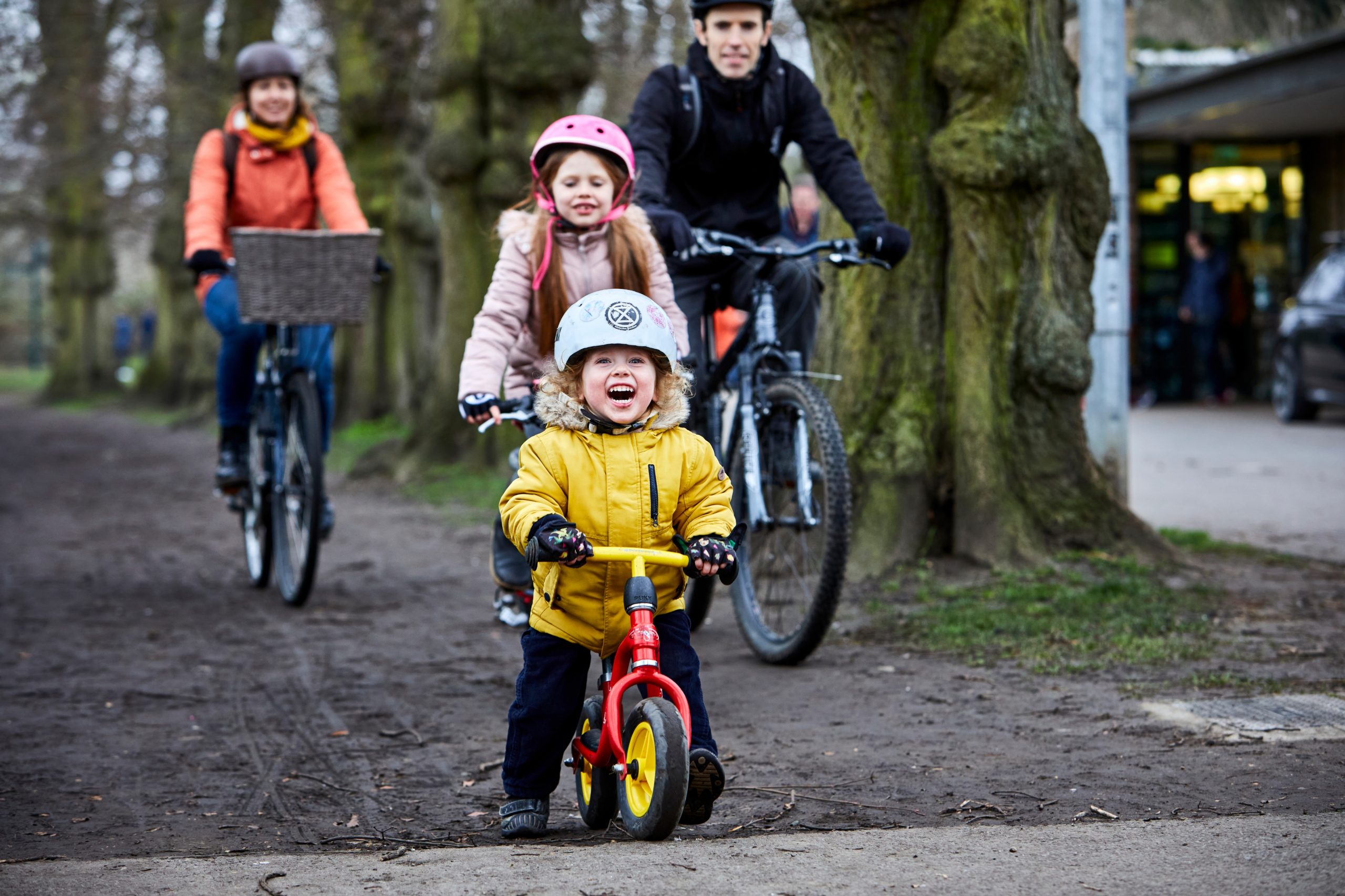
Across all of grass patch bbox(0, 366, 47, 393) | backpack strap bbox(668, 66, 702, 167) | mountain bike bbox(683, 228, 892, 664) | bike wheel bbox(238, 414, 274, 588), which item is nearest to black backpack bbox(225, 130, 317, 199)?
bike wheel bbox(238, 414, 274, 588)

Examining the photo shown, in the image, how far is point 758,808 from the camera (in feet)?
12.3

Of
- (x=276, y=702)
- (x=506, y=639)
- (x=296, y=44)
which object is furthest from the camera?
(x=296, y=44)

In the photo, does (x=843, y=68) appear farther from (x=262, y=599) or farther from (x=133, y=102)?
(x=133, y=102)

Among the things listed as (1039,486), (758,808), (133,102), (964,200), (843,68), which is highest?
(133,102)

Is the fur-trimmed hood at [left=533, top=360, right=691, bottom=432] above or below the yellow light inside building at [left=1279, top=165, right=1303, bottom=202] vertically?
below

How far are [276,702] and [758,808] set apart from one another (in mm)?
1979

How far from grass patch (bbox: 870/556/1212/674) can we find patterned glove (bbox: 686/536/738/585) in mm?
2120

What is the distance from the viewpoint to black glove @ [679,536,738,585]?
3.39m

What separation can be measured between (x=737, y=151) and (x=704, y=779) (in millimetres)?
2932

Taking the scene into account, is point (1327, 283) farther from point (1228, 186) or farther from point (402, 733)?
point (402, 733)

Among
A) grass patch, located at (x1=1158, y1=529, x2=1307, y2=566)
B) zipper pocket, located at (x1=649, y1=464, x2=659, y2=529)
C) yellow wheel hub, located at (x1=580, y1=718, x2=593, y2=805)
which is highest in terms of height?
zipper pocket, located at (x1=649, y1=464, x2=659, y2=529)

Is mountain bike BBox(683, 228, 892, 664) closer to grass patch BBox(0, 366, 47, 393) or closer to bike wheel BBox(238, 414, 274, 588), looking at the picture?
bike wheel BBox(238, 414, 274, 588)

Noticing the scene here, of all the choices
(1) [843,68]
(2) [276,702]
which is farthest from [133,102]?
(2) [276,702]

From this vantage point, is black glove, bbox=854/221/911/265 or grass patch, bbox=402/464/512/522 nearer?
black glove, bbox=854/221/911/265
